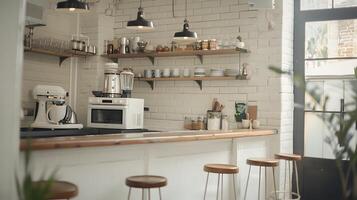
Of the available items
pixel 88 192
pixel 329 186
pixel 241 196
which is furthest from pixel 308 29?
pixel 88 192

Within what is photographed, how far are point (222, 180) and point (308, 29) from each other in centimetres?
238

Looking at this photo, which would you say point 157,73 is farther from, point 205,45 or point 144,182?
point 144,182

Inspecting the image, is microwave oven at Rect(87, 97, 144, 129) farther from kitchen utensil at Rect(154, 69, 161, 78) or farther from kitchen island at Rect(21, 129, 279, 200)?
kitchen island at Rect(21, 129, 279, 200)

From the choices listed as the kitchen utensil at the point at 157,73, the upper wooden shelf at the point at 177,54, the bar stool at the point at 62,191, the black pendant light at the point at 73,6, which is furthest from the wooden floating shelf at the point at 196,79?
the bar stool at the point at 62,191

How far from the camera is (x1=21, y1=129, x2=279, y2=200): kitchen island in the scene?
2.66 metres

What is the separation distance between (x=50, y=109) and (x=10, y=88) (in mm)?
2715

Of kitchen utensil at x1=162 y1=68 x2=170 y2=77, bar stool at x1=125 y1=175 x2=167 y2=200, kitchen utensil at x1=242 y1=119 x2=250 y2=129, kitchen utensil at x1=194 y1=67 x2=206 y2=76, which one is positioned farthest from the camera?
kitchen utensil at x1=162 y1=68 x2=170 y2=77

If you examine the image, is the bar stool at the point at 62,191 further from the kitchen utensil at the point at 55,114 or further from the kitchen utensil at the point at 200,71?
the kitchen utensil at the point at 200,71

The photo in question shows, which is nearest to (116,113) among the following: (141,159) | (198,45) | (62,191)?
(198,45)

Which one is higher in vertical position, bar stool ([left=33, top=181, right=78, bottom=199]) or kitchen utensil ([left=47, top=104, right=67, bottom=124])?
kitchen utensil ([left=47, top=104, right=67, bottom=124])

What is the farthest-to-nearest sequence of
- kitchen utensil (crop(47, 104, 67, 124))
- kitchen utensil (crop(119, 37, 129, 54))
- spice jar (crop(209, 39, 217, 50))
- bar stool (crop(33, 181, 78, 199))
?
kitchen utensil (crop(119, 37, 129, 54))
spice jar (crop(209, 39, 217, 50))
kitchen utensil (crop(47, 104, 67, 124))
bar stool (crop(33, 181, 78, 199))

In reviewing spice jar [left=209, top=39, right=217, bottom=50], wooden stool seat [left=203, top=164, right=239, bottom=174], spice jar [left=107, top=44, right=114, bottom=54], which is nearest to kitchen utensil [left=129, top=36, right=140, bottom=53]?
spice jar [left=107, top=44, right=114, bottom=54]

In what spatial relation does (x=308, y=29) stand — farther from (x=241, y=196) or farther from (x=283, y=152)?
(x=241, y=196)

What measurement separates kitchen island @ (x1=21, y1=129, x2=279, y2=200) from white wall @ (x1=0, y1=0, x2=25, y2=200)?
10cm
